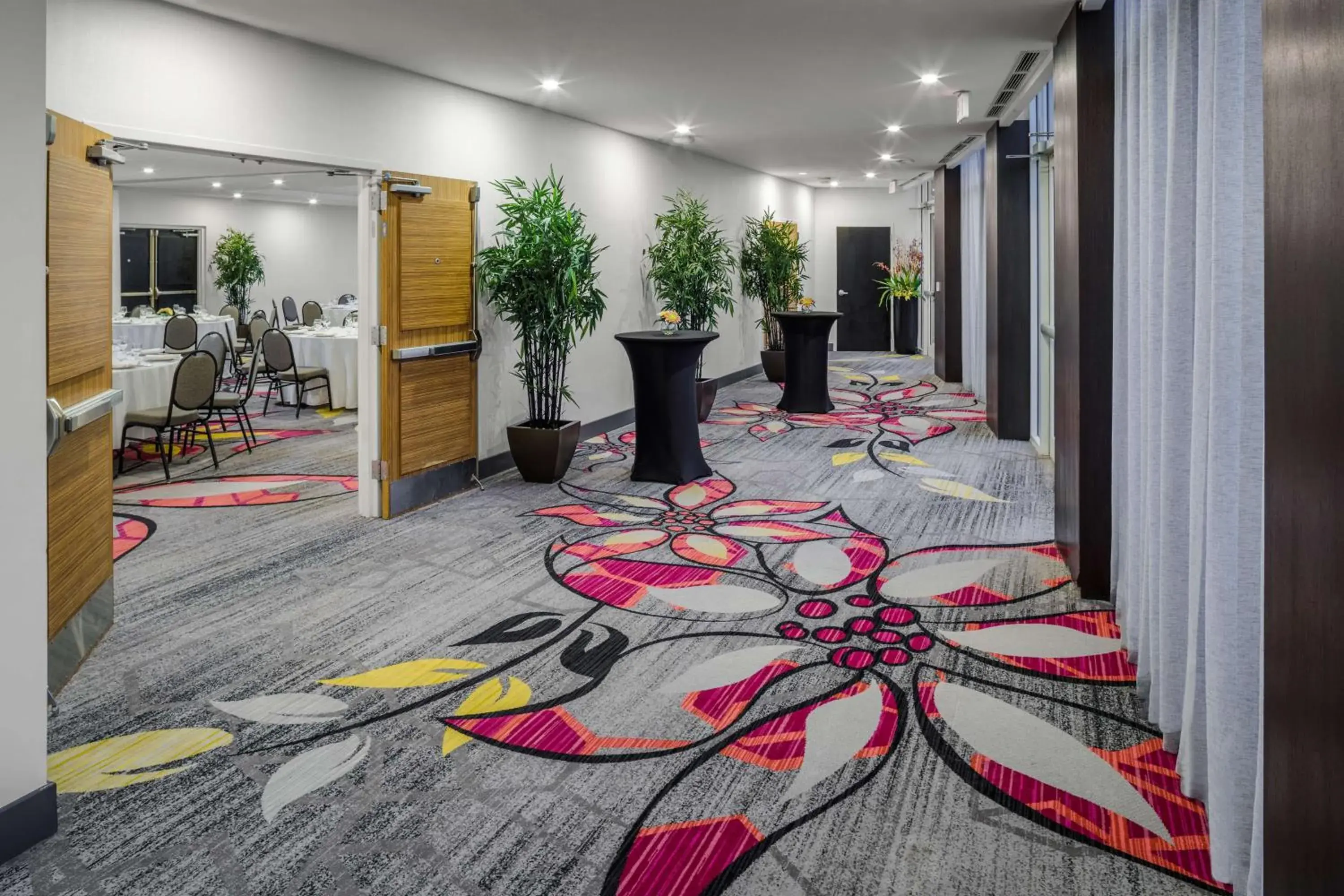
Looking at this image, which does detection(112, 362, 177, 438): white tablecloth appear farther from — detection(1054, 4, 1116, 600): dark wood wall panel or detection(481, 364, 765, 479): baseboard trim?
detection(1054, 4, 1116, 600): dark wood wall panel

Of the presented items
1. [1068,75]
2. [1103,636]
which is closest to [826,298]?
[1068,75]

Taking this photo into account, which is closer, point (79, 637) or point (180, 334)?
point (79, 637)

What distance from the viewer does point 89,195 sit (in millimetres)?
3924

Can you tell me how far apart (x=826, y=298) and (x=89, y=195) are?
15046 millimetres

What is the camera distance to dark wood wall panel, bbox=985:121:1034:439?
8.10m

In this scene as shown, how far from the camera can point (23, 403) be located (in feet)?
8.29

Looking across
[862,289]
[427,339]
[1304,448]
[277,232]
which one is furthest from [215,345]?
[862,289]

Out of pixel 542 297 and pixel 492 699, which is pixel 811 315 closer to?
pixel 542 297

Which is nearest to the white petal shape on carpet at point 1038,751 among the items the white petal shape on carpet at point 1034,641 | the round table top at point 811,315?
the white petal shape on carpet at point 1034,641

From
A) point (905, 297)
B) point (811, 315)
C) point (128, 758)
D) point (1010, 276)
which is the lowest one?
point (128, 758)

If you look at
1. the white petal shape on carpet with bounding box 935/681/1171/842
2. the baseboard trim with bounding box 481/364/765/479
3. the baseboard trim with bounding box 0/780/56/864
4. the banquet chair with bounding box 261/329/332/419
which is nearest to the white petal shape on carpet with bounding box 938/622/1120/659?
the white petal shape on carpet with bounding box 935/681/1171/842

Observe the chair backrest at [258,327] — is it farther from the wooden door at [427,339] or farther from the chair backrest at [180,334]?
the wooden door at [427,339]

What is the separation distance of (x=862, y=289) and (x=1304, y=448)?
656 inches

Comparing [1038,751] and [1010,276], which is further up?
[1010,276]
